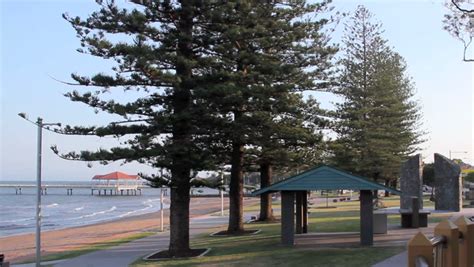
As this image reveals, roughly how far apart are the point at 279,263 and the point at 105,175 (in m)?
135

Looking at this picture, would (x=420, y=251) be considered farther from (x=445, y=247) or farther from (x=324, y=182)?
(x=324, y=182)

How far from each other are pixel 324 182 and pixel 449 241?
40.5 ft

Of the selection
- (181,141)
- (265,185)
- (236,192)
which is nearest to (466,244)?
(181,141)

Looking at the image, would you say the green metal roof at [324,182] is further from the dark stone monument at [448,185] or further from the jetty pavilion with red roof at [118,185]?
the jetty pavilion with red roof at [118,185]

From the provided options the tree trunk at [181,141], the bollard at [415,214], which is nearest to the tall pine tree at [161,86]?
the tree trunk at [181,141]

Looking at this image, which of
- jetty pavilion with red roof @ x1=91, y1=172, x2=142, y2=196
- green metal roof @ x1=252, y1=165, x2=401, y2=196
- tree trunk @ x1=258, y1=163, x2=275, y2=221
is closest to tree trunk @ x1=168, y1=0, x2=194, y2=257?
green metal roof @ x1=252, y1=165, x2=401, y2=196

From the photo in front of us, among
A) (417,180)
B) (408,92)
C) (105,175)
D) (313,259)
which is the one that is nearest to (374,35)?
(408,92)

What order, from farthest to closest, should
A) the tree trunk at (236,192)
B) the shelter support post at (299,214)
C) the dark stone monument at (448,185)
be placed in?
the dark stone monument at (448,185) → the tree trunk at (236,192) → the shelter support post at (299,214)

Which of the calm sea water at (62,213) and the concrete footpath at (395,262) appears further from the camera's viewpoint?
the calm sea water at (62,213)

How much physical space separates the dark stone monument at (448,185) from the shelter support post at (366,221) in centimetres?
1357

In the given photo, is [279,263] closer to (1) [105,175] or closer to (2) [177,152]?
(2) [177,152]

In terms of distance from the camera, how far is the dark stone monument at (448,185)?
2916 cm

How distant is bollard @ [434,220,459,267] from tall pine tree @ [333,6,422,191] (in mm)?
29909

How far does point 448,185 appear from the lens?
1183 inches
